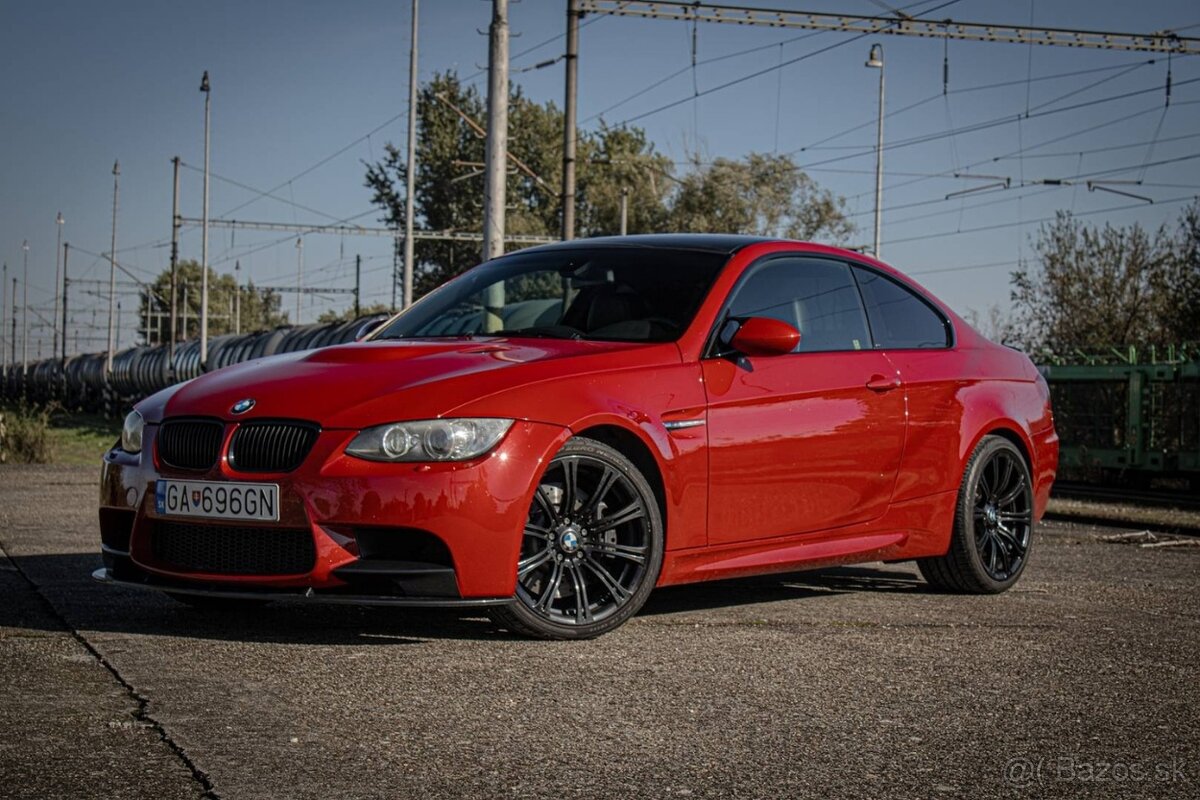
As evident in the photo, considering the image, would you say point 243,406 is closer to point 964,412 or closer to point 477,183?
point 964,412

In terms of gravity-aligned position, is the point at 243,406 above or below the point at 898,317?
below

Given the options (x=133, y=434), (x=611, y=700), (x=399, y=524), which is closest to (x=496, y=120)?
(x=133, y=434)

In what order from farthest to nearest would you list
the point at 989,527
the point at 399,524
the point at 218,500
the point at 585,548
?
the point at 989,527 < the point at 585,548 < the point at 218,500 < the point at 399,524

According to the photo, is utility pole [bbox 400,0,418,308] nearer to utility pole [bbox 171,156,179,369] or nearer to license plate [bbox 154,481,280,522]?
utility pole [bbox 171,156,179,369]

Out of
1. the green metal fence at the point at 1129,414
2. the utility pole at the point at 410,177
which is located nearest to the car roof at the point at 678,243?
the green metal fence at the point at 1129,414

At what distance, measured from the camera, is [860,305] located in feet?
22.8

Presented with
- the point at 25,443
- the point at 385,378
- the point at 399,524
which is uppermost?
the point at 385,378

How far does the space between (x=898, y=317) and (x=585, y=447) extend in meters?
2.32

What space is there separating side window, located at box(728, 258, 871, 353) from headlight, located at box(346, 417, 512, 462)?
155cm

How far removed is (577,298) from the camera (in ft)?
20.8

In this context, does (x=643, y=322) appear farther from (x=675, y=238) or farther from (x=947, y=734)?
(x=947, y=734)

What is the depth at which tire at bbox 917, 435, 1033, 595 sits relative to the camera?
7.12m

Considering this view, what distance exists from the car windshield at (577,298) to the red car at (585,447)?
0.5 inches

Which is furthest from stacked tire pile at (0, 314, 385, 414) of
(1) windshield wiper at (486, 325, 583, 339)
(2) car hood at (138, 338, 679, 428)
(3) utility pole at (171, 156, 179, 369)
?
(2) car hood at (138, 338, 679, 428)
